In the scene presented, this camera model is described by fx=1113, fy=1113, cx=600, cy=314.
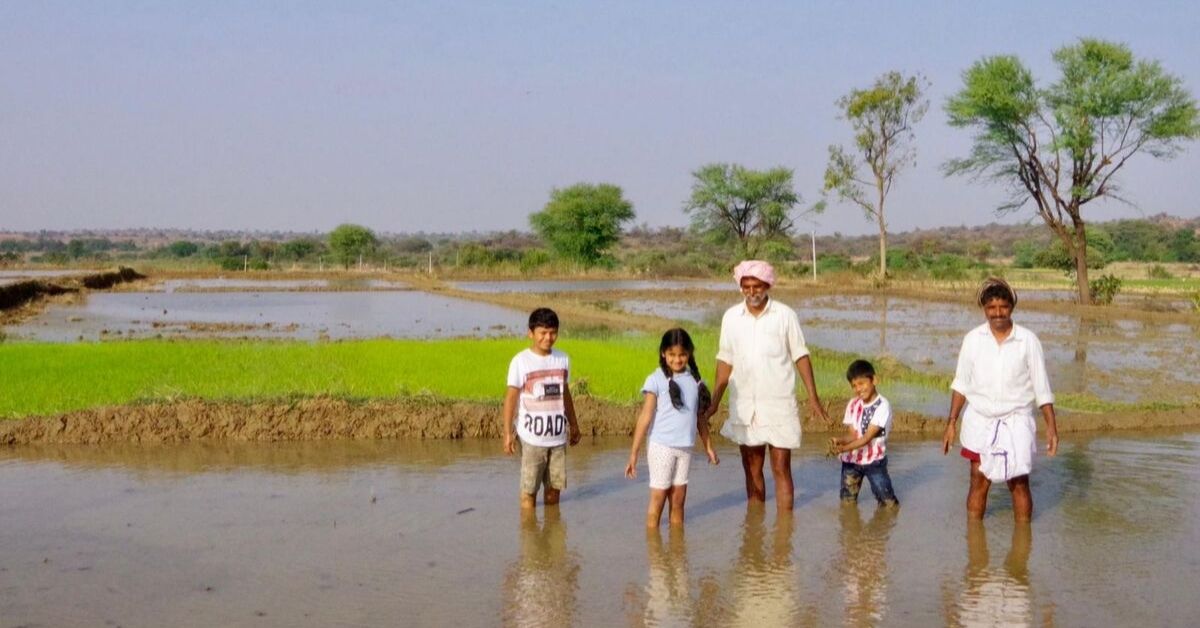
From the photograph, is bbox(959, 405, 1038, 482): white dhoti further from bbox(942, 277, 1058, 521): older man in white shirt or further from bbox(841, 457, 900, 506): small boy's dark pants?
bbox(841, 457, 900, 506): small boy's dark pants

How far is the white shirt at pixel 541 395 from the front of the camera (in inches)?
243

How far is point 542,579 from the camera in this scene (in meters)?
5.31

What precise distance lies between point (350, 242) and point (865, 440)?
74020mm

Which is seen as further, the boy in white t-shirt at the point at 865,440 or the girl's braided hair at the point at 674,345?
the boy in white t-shirt at the point at 865,440

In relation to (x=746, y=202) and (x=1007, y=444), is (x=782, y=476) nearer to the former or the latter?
(x=1007, y=444)

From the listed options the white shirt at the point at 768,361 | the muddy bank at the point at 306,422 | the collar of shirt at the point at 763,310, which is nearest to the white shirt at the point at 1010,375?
the white shirt at the point at 768,361

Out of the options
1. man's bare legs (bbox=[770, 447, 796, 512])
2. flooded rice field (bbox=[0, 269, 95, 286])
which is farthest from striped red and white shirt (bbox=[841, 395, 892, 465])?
flooded rice field (bbox=[0, 269, 95, 286])

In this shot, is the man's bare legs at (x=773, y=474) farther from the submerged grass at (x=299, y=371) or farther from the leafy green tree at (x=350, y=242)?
the leafy green tree at (x=350, y=242)

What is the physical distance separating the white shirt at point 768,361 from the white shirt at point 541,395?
97cm

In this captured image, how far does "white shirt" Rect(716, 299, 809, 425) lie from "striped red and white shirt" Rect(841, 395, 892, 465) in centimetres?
49

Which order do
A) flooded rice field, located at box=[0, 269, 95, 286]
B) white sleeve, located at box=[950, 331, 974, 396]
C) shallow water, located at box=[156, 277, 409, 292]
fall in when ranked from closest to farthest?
1. white sleeve, located at box=[950, 331, 974, 396]
2. flooded rice field, located at box=[0, 269, 95, 286]
3. shallow water, located at box=[156, 277, 409, 292]

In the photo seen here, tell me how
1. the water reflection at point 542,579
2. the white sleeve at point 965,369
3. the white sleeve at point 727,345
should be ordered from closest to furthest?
the water reflection at point 542,579, the white sleeve at point 965,369, the white sleeve at point 727,345

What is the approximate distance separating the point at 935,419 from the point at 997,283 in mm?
4089

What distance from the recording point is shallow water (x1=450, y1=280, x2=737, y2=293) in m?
41.7
